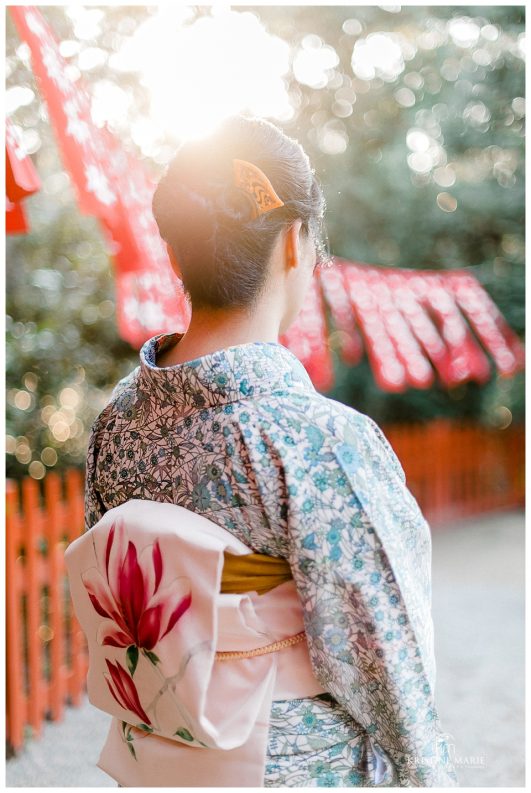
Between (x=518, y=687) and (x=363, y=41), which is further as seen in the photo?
(x=363, y=41)

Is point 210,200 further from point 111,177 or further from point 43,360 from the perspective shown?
point 43,360

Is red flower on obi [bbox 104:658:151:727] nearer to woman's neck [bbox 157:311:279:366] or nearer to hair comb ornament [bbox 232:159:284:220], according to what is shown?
woman's neck [bbox 157:311:279:366]

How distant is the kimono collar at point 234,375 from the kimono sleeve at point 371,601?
130 millimetres

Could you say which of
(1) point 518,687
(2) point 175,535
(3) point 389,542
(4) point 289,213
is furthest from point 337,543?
(1) point 518,687

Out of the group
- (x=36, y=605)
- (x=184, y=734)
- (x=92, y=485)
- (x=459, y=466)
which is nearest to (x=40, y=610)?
(x=36, y=605)

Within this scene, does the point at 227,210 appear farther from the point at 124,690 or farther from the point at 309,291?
the point at 309,291

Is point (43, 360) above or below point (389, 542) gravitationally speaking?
below

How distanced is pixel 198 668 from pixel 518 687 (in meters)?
3.37

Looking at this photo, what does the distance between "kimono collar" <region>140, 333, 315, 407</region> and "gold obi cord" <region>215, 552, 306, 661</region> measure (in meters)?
0.24

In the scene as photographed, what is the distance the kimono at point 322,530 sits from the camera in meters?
1.04

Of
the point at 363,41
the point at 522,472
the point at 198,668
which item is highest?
the point at 363,41

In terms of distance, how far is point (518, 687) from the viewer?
3830 millimetres

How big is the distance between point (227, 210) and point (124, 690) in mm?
775

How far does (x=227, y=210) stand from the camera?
1.10 m
